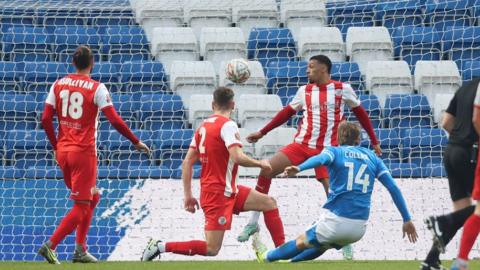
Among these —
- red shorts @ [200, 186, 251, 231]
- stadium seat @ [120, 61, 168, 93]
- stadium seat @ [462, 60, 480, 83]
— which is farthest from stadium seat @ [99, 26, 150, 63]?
red shorts @ [200, 186, 251, 231]

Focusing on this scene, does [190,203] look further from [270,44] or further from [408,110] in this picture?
[270,44]

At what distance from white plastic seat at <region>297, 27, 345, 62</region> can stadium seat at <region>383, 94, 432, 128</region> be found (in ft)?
5.36

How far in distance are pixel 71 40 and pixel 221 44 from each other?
2292 mm

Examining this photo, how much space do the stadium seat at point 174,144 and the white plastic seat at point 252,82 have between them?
1.49 m

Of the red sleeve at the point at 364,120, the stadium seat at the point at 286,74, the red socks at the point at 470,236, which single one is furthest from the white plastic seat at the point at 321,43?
the red socks at the point at 470,236

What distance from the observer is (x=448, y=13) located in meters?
17.3

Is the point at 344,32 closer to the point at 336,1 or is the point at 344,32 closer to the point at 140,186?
the point at 336,1

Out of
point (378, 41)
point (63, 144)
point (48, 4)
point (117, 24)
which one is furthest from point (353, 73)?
point (63, 144)

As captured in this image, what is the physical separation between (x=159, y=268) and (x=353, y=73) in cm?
730

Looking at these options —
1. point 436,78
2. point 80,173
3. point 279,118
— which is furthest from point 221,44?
point 80,173

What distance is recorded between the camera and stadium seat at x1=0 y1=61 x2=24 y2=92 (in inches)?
615

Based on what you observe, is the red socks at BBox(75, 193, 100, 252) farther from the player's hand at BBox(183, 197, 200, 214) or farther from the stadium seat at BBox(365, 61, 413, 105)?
the stadium seat at BBox(365, 61, 413, 105)

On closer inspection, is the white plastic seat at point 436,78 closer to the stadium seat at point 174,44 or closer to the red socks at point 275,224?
the stadium seat at point 174,44

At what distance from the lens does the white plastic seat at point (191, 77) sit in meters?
15.7
